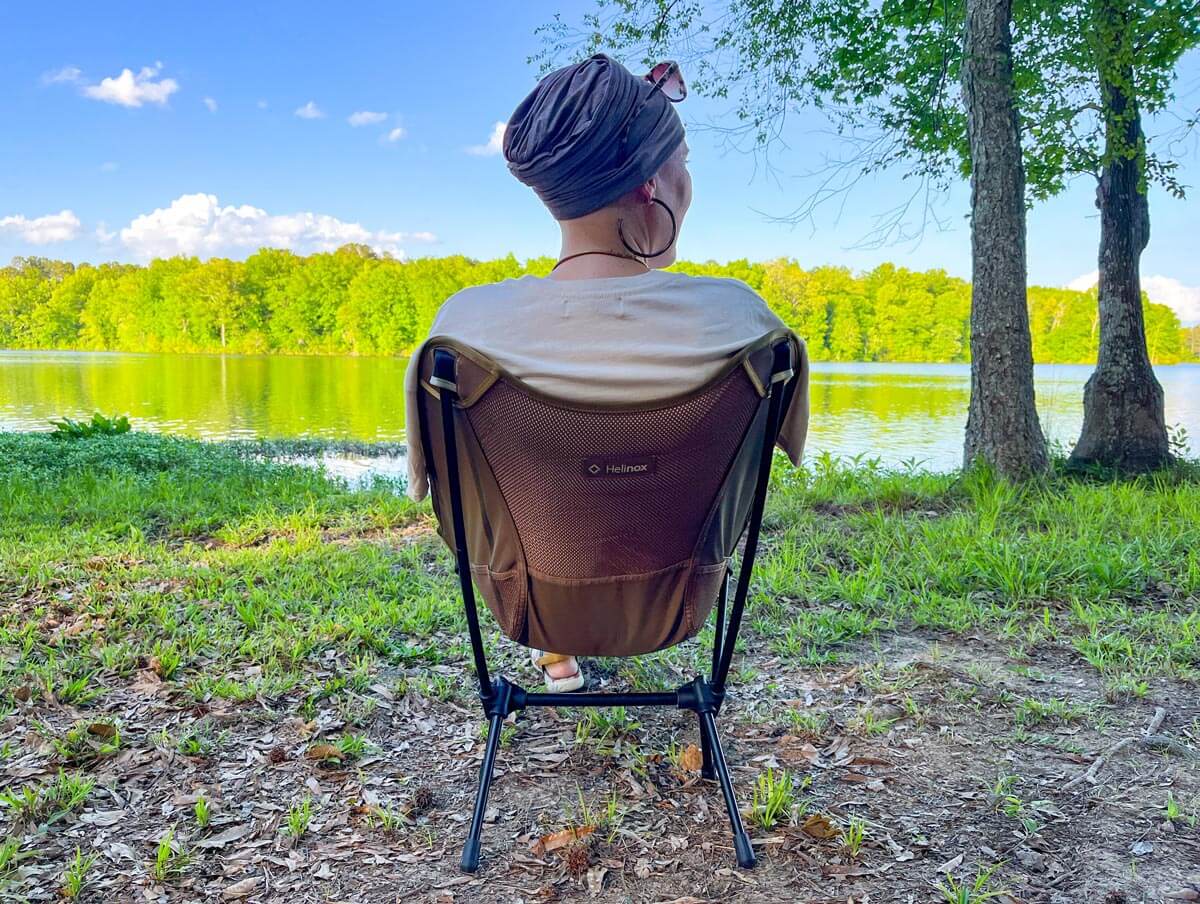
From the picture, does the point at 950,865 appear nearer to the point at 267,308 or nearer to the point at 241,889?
the point at 241,889

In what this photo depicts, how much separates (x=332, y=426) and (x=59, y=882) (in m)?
12.2

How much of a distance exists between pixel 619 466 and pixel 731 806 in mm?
760

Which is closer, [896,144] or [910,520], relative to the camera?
[910,520]

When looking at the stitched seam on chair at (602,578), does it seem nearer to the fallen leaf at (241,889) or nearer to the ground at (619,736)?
the ground at (619,736)

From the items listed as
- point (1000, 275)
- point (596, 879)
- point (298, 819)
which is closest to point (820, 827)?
point (596, 879)

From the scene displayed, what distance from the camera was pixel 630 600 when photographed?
1528 millimetres

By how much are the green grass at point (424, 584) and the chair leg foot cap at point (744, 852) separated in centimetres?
58

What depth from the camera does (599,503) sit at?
4.49 feet

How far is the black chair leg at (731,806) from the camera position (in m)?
1.50

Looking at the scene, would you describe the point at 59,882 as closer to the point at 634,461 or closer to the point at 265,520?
the point at 634,461

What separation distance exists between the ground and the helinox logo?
794 millimetres

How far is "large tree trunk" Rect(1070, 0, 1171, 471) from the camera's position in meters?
5.32

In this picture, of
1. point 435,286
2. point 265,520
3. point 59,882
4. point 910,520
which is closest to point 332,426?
point 265,520

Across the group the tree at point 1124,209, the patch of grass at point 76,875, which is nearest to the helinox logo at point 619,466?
the patch of grass at point 76,875
